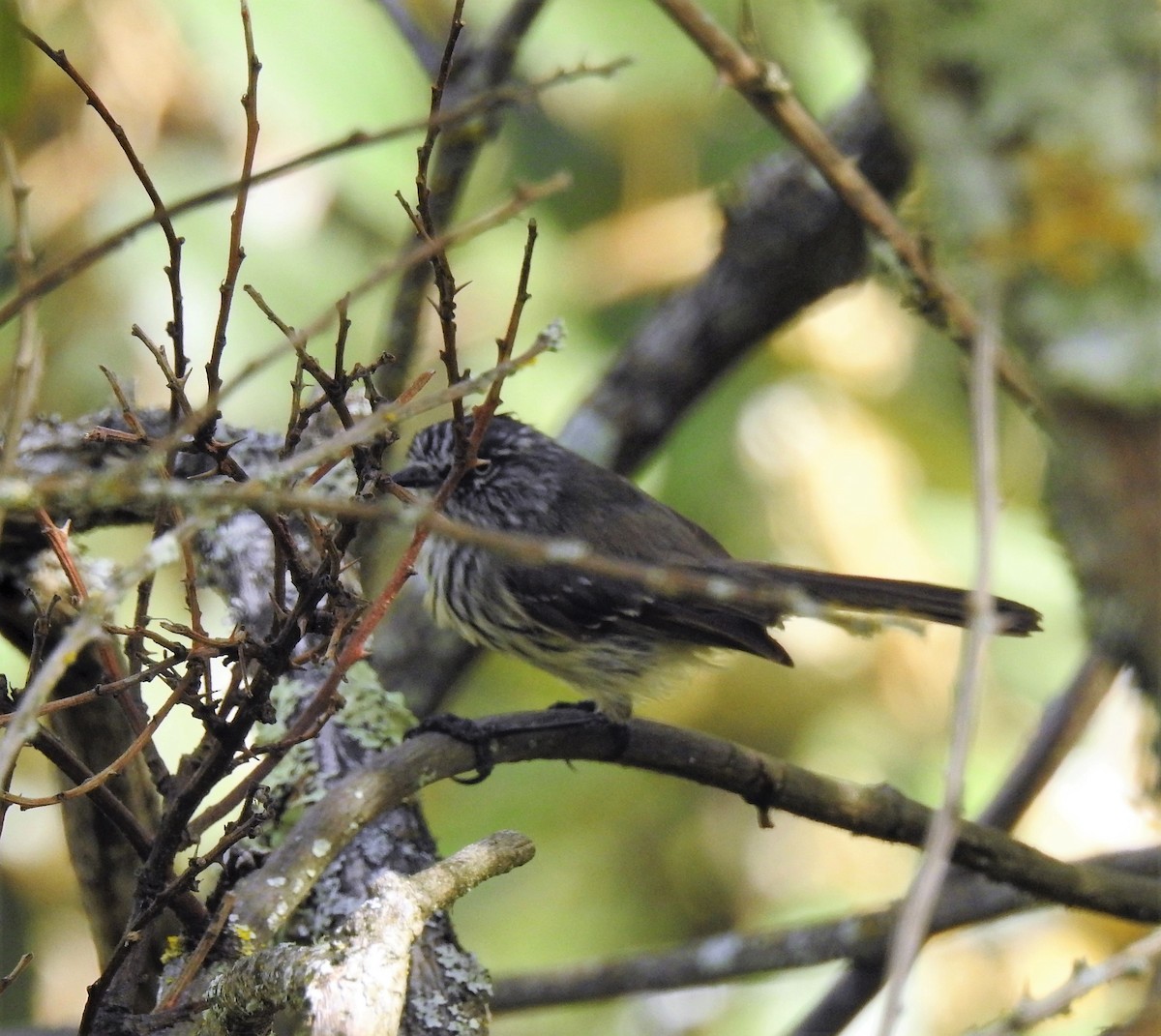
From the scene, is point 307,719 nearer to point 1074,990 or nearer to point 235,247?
point 235,247

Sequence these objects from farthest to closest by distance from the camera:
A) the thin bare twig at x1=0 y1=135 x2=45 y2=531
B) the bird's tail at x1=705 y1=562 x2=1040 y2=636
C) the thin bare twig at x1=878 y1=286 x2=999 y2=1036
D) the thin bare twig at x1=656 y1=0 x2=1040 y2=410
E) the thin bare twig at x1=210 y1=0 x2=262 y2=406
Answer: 1. the bird's tail at x1=705 y1=562 x2=1040 y2=636
2. the thin bare twig at x1=656 y1=0 x2=1040 y2=410
3. the thin bare twig at x1=210 y1=0 x2=262 y2=406
4. the thin bare twig at x1=0 y1=135 x2=45 y2=531
5. the thin bare twig at x1=878 y1=286 x2=999 y2=1036

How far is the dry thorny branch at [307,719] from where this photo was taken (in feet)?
4.97

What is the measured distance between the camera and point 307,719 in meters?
1.96

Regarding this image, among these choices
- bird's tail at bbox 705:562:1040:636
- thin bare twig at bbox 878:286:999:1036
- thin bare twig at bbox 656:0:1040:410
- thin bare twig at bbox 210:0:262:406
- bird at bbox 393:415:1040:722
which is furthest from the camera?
bird at bbox 393:415:1040:722

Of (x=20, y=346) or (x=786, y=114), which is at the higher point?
(x=786, y=114)

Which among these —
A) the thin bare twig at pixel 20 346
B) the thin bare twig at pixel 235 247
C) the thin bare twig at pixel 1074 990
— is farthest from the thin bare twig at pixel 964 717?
the thin bare twig at pixel 20 346

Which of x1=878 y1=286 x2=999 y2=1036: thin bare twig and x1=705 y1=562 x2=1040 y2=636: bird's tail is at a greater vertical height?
x1=705 y1=562 x2=1040 y2=636: bird's tail

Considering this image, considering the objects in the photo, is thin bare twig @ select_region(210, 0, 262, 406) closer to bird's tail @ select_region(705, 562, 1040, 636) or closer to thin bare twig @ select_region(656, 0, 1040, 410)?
thin bare twig @ select_region(656, 0, 1040, 410)

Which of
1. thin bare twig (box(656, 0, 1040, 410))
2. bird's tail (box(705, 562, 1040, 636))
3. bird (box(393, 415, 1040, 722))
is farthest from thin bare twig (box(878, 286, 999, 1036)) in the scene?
bird (box(393, 415, 1040, 722))

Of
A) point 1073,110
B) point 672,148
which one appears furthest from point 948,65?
point 672,148

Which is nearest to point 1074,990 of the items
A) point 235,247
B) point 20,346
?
point 20,346

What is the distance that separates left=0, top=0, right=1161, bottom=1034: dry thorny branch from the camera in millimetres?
1514

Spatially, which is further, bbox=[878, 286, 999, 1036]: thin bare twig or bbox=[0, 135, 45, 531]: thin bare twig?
bbox=[0, 135, 45, 531]: thin bare twig

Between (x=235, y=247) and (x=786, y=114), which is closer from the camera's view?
(x=235, y=247)
